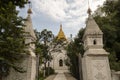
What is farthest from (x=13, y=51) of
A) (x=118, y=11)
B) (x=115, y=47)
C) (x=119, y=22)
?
(x=118, y=11)

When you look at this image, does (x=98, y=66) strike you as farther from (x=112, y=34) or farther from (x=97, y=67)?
(x=112, y=34)

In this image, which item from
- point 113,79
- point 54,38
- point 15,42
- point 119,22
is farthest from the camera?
point 54,38

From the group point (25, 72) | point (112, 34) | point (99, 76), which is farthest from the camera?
point (112, 34)

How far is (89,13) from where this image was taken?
14.1m

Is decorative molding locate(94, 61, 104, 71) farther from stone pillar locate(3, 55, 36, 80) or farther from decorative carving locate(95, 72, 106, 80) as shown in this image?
stone pillar locate(3, 55, 36, 80)

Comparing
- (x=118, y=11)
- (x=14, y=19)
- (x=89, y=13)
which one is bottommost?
(x=14, y=19)

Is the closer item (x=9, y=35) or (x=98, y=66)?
(x=9, y=35)

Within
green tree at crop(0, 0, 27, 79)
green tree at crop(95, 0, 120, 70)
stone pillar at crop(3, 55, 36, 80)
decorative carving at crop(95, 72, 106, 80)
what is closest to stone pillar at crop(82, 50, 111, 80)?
decorative carving at crop(95, 72, 106, 80)

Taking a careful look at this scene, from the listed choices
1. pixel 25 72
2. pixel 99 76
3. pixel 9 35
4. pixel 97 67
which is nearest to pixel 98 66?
Result: pixel 97 67

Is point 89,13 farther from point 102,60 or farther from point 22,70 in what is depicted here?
point 22,70

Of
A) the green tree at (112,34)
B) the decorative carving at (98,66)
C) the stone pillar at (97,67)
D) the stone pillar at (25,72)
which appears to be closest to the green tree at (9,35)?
the stone pillar at (25,72)

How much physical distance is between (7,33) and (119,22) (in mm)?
13810

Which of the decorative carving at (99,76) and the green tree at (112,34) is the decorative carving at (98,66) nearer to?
the decorative carving at (99,76)

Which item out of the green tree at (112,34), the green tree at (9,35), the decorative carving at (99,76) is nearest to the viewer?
the green tree at (9,35)
